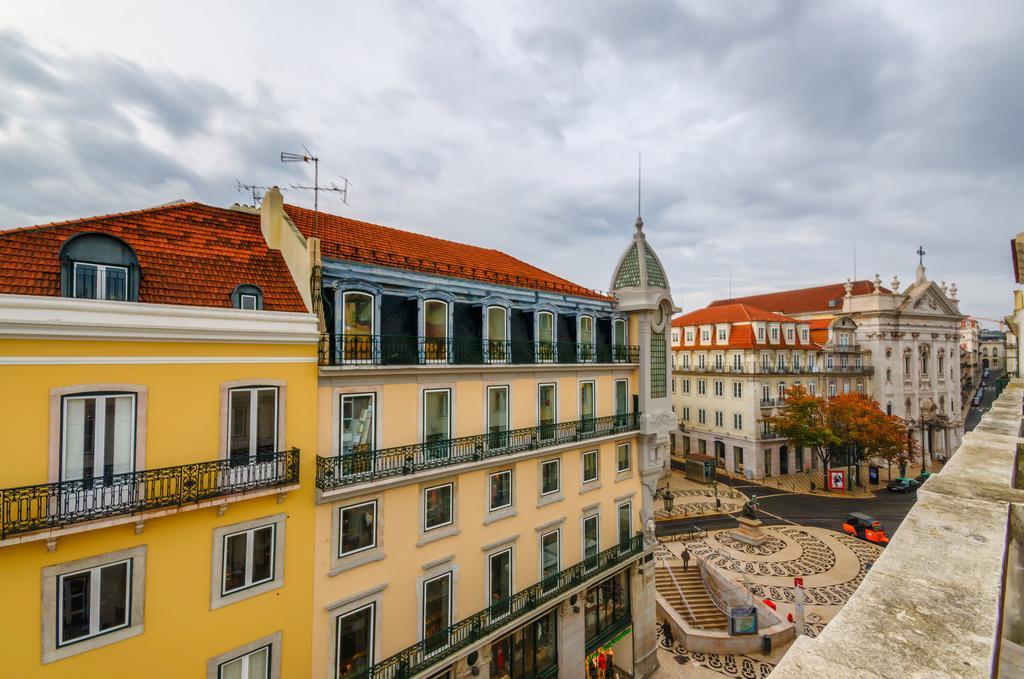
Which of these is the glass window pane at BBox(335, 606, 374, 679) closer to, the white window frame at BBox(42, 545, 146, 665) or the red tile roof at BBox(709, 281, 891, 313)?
the white window frame at BBox(42, 545, 146, 665)

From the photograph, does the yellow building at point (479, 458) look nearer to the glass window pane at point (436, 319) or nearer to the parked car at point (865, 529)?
the glass window pane at point (436, 319)

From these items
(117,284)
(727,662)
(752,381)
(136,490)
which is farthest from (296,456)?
(752,381)

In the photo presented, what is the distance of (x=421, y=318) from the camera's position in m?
17.0

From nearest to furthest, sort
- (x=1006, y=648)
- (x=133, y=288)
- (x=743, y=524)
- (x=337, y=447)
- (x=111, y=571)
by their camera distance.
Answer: (x=1006, y=648)
(x=111, y=571)
(x=133, y=288)
(x=337, y=447)
(x=743, y=524)

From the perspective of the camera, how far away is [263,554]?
44.0 ft

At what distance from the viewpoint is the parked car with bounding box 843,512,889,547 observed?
34.0 m

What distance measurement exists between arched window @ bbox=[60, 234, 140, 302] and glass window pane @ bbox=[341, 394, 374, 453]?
20.6 feet

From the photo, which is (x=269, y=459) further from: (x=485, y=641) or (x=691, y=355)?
(x=691, y=355)

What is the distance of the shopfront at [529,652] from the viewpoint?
62.8 ft

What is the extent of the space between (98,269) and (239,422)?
510 cm

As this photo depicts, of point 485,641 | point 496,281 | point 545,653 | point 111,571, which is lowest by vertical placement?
point 545,653

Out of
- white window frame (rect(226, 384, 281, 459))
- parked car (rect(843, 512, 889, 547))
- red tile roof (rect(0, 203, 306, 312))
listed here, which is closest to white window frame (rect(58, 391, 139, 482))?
white window frame (rect(226, 384, 281, 459))

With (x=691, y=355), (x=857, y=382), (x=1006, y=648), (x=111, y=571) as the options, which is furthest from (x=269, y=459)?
(x=857, y=382)

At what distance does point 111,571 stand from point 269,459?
3997mm
